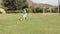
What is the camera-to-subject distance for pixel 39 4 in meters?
68.8

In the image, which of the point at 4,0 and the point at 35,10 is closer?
the point at 35,10

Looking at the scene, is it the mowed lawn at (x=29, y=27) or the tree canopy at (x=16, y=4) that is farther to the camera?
the tree canopy at (x=16, y=4)

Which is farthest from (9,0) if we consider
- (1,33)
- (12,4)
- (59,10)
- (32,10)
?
(1,33)

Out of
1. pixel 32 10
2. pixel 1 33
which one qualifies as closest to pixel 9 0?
pixel 32 10

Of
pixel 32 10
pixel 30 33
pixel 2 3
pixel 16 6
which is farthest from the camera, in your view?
pixel 2 3

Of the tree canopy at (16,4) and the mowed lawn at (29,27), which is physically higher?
the mowed lawn at (29,27)

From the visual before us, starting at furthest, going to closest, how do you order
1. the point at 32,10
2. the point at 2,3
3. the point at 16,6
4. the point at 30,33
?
1. the point at 2,3
2. the point at 16,6
3. the point at 32,10
4. the point at 30,33

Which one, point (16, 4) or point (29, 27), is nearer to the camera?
point (29, 27)

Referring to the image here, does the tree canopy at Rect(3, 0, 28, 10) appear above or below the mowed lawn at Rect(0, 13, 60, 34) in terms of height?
below

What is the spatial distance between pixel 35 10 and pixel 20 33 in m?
43.4

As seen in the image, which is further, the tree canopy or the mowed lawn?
the tree canopy

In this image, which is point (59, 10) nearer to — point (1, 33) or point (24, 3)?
point (24, 3)

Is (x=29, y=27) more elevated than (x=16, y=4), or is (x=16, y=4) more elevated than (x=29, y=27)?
(x=29, y=27)

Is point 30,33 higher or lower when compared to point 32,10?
higher
